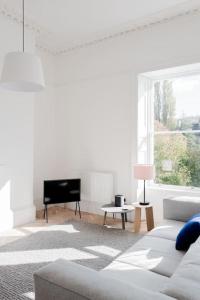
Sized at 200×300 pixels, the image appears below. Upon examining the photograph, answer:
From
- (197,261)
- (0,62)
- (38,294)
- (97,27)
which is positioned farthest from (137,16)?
(38,294)

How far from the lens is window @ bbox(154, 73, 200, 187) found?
163 inches

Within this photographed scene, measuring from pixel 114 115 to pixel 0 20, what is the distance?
234 cm

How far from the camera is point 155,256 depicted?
2.05 m

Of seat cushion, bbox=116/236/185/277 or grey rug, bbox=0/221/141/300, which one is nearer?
seat cushion, bbox=116/236/185/277

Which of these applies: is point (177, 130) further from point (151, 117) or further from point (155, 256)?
point (155, 256)

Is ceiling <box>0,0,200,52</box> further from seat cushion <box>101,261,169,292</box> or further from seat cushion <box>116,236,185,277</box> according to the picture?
seat cushion <box>101,261,169,292</box>

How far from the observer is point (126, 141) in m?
4.44

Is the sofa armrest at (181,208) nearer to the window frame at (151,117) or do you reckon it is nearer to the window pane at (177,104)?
the window frame at (151,117)

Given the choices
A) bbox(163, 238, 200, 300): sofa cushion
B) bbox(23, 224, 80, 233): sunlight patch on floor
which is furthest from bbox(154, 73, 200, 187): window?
bbox(163, 238, 200, 300): sofa cushion

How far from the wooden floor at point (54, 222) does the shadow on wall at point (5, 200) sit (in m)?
0.15

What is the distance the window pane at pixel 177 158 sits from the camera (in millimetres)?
4133

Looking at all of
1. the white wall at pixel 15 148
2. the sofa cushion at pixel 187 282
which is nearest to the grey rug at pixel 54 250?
the white wall at pixel 15 148

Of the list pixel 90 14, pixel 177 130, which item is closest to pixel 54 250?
pixel 177 130

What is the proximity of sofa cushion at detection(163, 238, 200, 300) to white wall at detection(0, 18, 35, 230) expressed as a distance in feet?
10.7
